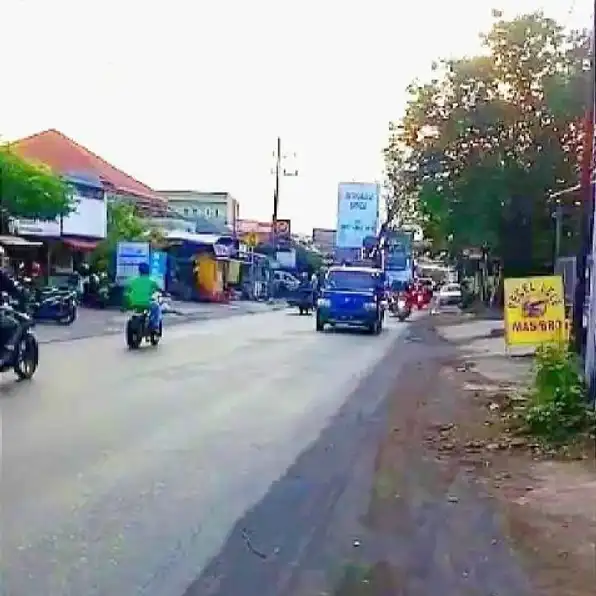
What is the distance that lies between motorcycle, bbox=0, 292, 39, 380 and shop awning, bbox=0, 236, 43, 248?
2011 centimetres

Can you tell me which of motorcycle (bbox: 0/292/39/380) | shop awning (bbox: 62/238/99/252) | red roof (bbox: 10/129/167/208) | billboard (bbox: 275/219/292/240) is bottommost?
motorcycle (bbox: 0/292/39/380)

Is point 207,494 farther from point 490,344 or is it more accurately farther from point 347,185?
point 347,185

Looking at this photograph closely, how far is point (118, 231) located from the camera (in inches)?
1908

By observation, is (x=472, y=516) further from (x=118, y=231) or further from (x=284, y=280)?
(x=284, y=280)

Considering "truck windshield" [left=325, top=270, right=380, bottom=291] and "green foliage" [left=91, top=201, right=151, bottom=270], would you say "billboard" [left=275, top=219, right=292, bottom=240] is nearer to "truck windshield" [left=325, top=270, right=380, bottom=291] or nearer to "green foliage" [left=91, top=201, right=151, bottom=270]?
"green foliage" [left=91, top=201, right=151, bottom=270]

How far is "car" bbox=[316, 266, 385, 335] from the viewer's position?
33094mm

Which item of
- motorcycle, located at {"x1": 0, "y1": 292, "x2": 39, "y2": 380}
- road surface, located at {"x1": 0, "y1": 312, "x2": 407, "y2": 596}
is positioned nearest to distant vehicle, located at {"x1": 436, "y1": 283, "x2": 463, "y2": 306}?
road surface, located at {"x1": 0, "y1": 312, "x2": 407, "y2": 596}

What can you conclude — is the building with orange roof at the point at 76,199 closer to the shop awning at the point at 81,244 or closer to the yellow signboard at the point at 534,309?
the shop awning at the point at 81,244

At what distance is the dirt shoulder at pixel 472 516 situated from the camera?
20.5 feet

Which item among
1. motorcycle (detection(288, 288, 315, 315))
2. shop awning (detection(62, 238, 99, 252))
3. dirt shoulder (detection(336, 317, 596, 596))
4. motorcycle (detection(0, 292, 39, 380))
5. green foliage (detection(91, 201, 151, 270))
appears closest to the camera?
dirt shoulder (detection(336, 317, 596, 596))

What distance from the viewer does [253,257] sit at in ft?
226

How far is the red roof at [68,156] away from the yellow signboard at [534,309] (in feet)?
124

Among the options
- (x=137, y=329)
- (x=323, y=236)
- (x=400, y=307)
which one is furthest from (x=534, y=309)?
(x=323, y=236)

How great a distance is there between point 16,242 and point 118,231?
11548mm
